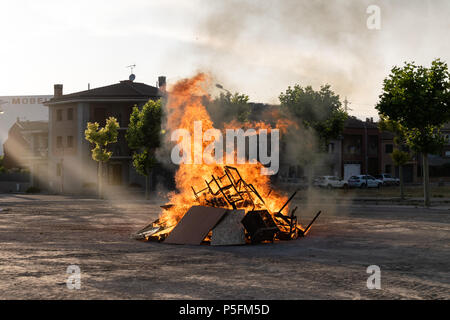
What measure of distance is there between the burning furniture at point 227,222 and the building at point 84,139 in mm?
37797

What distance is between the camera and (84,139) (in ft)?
182

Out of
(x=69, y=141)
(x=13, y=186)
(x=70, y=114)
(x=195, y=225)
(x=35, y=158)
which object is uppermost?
(x=70, y=114)

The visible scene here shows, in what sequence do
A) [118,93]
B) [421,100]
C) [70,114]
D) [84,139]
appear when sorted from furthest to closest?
[70,114] < [84,139] < [118,93] < [421,100]

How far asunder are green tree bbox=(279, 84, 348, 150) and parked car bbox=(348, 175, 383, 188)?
50.2ft

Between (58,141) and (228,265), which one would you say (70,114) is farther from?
(228,265)

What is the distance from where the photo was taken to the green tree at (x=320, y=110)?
40.4m

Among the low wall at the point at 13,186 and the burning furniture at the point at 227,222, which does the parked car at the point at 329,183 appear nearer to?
the low wall at the point at 13,186

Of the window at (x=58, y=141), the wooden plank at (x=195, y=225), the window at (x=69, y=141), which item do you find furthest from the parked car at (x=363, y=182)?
the wooden plank at (x=195, y=225)

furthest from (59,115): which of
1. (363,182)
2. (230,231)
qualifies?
Answer: (230,231)

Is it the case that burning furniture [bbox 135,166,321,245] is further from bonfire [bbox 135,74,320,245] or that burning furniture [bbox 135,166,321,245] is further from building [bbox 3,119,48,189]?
building [bbox 3,119,48,189]

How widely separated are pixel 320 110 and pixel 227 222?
1135 inches

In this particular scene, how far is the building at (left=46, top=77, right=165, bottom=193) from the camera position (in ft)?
178
